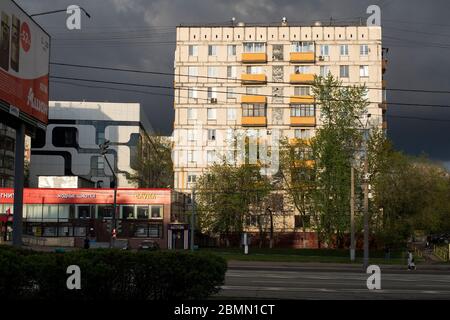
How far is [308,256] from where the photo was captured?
195 feet

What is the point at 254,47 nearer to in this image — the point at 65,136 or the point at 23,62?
the point at 65,136

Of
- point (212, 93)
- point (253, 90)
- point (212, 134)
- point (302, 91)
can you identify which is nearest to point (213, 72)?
point (212, 93)

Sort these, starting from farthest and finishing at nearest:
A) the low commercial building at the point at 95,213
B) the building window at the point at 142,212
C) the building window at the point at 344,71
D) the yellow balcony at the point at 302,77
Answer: the building window at the point at 344,71 < the yellow balcony at the point at 302,77 < the building window at the point at 142,212 < the low commercial building at the point at 95,213

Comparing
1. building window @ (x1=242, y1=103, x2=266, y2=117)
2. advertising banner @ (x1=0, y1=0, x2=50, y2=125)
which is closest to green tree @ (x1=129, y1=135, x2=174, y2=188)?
building window @ (x1=242, y1=103, x2=266, y2=117)

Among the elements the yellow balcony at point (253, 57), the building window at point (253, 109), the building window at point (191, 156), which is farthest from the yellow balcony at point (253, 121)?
the building window at point (191, 156)

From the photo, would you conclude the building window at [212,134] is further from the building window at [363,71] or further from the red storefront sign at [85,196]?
the building window at [363,71]

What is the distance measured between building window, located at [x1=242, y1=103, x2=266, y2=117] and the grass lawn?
25.9 m

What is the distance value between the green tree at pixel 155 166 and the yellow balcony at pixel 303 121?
906 inches

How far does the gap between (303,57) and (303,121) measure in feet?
28.6

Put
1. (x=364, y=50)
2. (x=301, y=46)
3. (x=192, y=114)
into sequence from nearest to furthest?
(x=364, y=50) < (x=192, y=114) < (x=301, y=46)

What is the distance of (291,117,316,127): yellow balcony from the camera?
86.8 meters

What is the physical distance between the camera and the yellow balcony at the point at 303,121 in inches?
3418

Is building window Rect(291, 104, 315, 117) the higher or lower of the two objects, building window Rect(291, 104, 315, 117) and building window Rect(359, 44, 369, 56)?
the lower

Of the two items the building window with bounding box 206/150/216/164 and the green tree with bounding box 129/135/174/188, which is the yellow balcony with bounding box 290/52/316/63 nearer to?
the building window with bounding box 206/150/216/164
